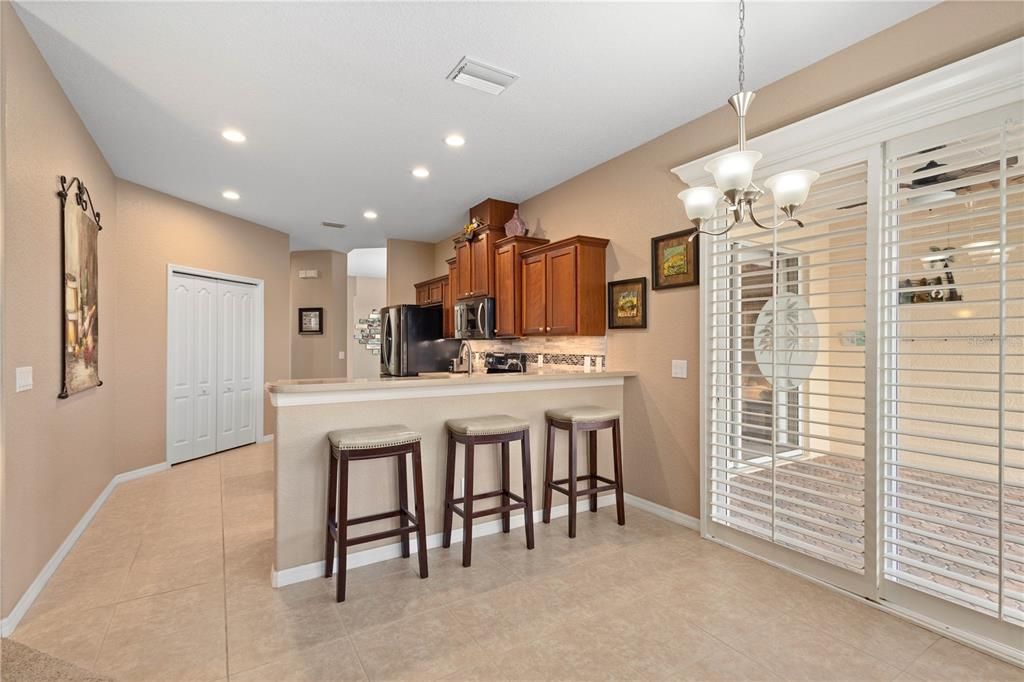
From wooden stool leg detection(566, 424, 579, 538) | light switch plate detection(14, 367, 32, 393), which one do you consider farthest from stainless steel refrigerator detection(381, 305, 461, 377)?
light switch plate detection(14, 367, 32, 393)

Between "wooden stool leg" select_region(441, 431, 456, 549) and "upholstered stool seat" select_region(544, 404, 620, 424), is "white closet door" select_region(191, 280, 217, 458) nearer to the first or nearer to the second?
"wooden stool leg" select_region(441, 431, 456, 549)

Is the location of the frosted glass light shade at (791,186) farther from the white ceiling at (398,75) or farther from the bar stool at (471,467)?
the bar stool at (471,467)

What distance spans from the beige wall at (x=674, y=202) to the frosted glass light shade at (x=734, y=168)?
4.21 feet

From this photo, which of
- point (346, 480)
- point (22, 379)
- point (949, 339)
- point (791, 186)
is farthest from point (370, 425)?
point (949, 339)

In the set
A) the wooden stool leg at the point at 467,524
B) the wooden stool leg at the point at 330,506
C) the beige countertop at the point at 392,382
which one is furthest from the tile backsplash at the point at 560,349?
the wooden stool leg at the point at 330,506

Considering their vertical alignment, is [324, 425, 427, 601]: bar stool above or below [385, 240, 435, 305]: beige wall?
below

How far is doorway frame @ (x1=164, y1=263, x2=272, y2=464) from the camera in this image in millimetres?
5047

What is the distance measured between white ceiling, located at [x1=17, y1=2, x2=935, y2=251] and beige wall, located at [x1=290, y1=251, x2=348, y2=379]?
12.1ft

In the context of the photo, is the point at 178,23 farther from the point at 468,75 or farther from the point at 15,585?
the point at 15,585

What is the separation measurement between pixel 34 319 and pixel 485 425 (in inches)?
95.9

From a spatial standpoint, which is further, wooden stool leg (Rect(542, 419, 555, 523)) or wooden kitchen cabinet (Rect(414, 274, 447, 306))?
wooden kitchen cabinet (Rect(414, 274, 447, 306))

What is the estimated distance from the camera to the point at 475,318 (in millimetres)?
5246

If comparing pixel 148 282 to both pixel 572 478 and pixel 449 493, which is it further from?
pixel 572 478

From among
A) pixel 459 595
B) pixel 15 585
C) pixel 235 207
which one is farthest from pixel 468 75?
pixel 235 207
